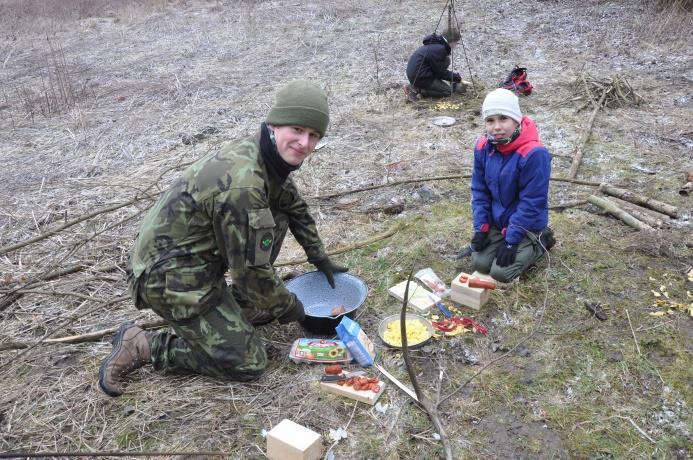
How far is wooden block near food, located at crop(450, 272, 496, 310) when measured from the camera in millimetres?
3232

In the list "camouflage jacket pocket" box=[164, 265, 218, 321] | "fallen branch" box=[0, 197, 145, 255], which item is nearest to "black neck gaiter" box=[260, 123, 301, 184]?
"camouflage jacket pocket" box=[164, 265, 218, 321]

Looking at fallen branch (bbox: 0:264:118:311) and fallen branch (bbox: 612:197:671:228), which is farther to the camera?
fallen branch (bbox: 612:197:671:228)

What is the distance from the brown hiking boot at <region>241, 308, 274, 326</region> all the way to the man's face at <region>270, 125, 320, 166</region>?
1181 mm

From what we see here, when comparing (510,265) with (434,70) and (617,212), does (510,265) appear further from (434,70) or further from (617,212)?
(434,70)

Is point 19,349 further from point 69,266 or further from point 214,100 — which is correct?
point 214,100

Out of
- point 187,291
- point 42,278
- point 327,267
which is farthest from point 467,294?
point 42,278

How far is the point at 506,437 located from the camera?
2420mm

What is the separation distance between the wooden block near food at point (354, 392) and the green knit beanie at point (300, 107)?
1.38m

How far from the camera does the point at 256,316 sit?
328 centimetres

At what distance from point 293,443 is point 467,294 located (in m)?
1.55

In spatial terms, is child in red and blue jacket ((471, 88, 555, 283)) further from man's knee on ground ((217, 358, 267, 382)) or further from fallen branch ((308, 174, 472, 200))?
man's knee on ground ((217, 358, 267, 382))

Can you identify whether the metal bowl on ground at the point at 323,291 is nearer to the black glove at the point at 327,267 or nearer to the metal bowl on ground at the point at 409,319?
the black glove at the point at 327,267

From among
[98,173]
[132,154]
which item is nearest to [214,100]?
[132,154]

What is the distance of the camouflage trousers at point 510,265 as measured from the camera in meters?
3.45
